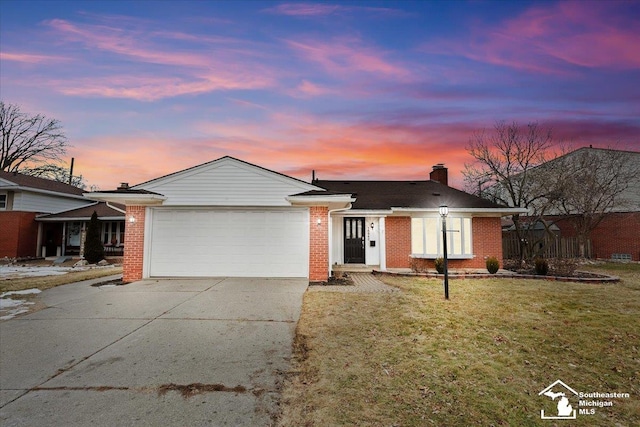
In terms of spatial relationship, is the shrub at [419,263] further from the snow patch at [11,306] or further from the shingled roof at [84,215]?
the shingled roof at [84,215]

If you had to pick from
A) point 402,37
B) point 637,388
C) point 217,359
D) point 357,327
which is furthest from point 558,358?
point 402,37

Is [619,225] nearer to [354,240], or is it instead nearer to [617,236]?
[617,236]

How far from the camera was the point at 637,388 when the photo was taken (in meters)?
3.64

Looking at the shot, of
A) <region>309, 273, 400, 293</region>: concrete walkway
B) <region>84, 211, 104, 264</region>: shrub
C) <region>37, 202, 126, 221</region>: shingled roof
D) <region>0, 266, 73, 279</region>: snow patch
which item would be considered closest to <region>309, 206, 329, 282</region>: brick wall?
<region>309, 273, 400, 293</region>: concrete walkway

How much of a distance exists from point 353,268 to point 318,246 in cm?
363

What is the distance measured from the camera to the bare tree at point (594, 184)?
1753 cm

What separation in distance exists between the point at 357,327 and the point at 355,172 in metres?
20.5

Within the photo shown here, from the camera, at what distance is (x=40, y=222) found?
21125mm

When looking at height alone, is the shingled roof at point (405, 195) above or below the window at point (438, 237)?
above

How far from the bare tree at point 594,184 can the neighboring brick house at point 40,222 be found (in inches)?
1131

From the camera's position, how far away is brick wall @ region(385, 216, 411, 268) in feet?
43.5

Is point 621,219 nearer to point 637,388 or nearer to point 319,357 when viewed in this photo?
point 637,388

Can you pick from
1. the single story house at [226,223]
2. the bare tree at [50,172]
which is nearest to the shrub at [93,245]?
the single story house at [226,223]

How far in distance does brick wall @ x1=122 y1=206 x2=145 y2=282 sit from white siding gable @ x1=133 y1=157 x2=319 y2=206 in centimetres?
106
